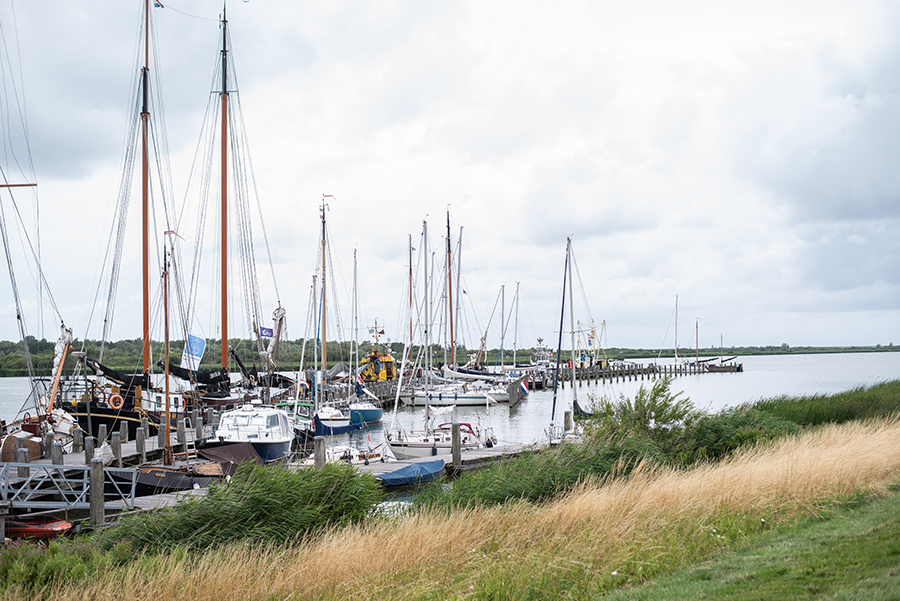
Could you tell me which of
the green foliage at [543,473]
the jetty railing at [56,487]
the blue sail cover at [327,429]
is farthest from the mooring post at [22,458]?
the blue sail cover at [327,429]

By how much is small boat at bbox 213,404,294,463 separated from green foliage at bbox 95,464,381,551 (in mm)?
14796

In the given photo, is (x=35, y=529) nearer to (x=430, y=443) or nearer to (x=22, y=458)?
(x=22, y=458)

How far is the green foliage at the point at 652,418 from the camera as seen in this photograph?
20453 mm

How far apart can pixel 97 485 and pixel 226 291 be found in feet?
92.5

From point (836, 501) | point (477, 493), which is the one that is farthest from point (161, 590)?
point (836, 501)

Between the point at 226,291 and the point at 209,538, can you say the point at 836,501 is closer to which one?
the point at 209,538

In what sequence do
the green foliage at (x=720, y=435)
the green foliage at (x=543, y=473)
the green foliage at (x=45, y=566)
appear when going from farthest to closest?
1. the green foliage at (x=720, y=435)
2. the green foliage at (x=543, y=473)
3. the green foliage at (x=45, y=566)

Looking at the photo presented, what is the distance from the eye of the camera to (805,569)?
8.13 metres

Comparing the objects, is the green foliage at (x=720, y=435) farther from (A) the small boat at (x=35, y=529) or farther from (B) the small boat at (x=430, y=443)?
(A) the small boat at (x=35, y=529)

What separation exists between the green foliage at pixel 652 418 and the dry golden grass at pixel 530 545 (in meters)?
5.84

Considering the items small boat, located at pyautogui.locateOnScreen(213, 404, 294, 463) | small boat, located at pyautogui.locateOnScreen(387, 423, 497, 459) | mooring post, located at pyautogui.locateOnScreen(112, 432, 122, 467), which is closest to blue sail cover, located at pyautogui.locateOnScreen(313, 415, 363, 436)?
small boat, located at pyautogui.locateOnScreen(387, 423, 497, 459)

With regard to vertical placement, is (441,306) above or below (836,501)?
above

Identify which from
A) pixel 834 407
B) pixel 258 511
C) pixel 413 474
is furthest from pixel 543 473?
pixel 834 407

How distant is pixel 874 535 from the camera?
9.20m
